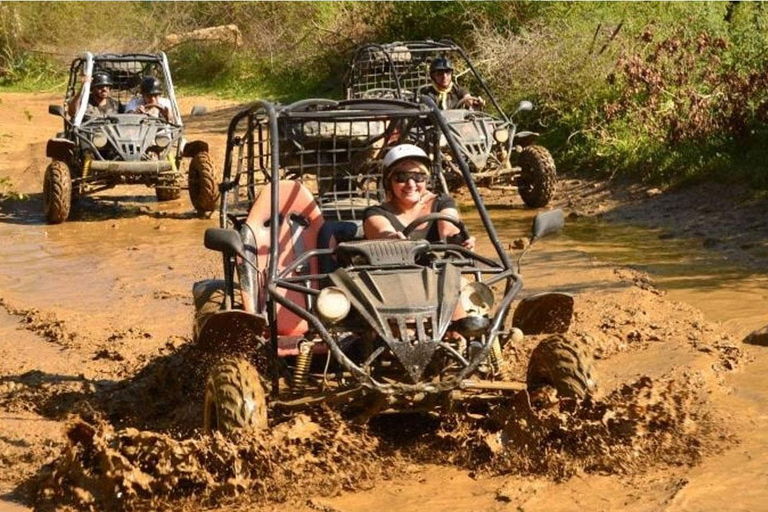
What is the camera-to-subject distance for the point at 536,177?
1221 cm

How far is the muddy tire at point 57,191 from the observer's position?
1216 centimetres

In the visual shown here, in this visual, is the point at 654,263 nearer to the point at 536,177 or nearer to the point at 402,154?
the point at 536,177

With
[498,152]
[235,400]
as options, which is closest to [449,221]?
[235,400]

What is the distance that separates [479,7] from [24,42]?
57.0ft

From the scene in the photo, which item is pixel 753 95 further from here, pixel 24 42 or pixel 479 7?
pixel 24 42

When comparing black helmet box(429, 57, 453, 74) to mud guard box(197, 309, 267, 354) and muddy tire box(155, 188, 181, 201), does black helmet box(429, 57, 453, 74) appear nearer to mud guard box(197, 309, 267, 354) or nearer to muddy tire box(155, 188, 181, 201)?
muddy tire box(155, 188, 181, 201)

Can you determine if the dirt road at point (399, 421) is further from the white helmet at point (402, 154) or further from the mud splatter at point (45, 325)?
the white helmet at point (402, 154)

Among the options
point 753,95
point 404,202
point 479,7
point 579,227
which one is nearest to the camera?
point 404,202

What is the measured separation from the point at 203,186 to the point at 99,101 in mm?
1944

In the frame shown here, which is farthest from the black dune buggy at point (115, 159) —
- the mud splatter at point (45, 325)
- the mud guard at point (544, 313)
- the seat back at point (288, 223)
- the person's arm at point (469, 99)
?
the mud guard at point (544, 313)

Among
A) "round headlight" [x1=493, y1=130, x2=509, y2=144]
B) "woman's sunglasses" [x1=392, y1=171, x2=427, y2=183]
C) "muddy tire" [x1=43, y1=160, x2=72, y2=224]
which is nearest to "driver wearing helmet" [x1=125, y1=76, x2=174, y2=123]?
"muddy tire" [x1=43, y1=160, x2=72, y2=224]

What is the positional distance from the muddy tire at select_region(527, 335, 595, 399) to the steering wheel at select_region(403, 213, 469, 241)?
2.42 feet

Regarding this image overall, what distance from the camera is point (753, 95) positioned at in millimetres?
12258

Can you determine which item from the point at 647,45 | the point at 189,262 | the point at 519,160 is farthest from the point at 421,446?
A: the point at 647,45
